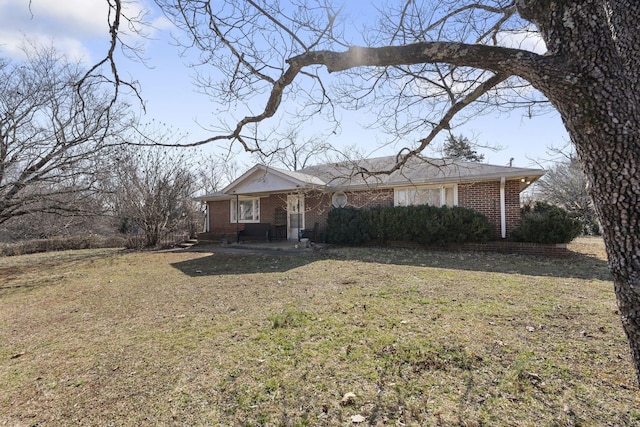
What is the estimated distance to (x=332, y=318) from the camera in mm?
4613

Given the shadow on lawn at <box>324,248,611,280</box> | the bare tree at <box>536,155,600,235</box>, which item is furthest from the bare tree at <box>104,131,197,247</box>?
the bare tree at <box>536,155,600,235</box>

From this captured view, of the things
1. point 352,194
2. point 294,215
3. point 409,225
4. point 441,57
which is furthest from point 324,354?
point 294,215

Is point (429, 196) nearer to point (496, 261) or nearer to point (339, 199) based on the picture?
point (339, 199)

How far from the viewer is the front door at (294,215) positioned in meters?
16.1

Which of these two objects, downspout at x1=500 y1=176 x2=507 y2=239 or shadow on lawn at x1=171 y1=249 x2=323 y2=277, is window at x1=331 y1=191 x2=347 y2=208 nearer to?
shadow on lawn at x1=171 y1=249 x2=323 y2=277

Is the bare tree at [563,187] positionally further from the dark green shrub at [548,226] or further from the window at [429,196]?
the window at [429,196]

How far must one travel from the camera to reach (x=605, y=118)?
60.2 inches

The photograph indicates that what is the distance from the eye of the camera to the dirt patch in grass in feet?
8.48

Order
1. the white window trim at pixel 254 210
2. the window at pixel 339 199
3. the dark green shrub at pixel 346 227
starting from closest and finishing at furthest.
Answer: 1. the dark green shrub at pixel 346 227
2. the window at pixel 339 199
3. the white window trim at pixel 254 210

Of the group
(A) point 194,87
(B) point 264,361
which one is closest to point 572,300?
(B) point 264,361

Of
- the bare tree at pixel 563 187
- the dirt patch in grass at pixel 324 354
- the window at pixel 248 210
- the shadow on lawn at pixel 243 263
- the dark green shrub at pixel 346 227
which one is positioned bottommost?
the dirt patch in grass at pixel 324 354

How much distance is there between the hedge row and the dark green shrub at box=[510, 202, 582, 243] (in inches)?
44.1

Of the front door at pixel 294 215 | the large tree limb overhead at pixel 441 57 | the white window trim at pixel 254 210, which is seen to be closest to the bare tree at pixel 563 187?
the front door at pixel 294 215

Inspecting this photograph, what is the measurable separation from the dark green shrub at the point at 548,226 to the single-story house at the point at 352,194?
2.48 feet
